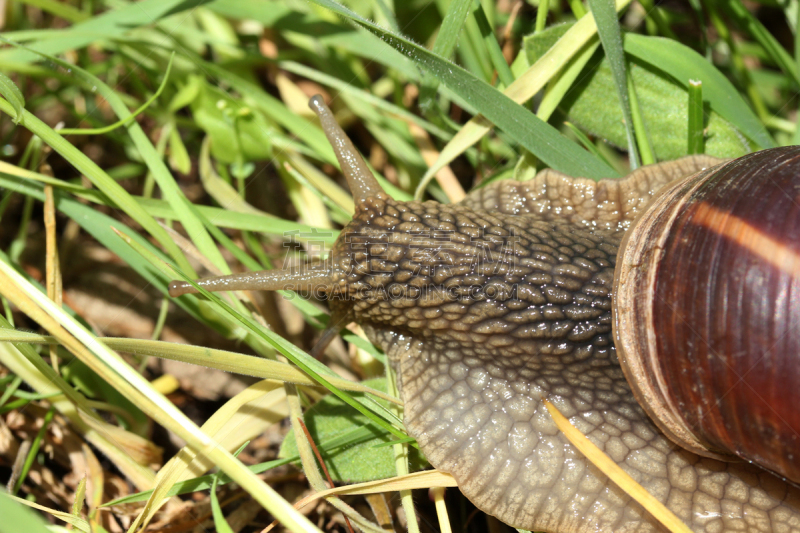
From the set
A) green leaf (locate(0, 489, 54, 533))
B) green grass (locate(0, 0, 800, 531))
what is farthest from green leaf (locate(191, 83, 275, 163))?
green leaf (locate(0, 489, 54, 533))

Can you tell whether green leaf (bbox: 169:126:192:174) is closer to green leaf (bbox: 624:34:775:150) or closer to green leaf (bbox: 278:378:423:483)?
green leaf (bbox: 278:378:423:483)

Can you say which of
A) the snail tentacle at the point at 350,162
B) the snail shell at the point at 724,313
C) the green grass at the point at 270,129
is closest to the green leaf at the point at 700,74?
the green grass at the point at 270,129

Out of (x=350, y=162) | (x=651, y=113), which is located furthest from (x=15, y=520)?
(x=651, y=113)

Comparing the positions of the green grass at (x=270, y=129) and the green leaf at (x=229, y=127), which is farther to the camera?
the green leaf at (x=229, y=127)

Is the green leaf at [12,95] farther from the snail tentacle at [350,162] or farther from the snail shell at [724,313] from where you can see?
the snail shell at [724,313]

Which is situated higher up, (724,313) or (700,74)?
(700,74)

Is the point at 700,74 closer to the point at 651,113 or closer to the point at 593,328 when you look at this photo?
the point at 651,113
